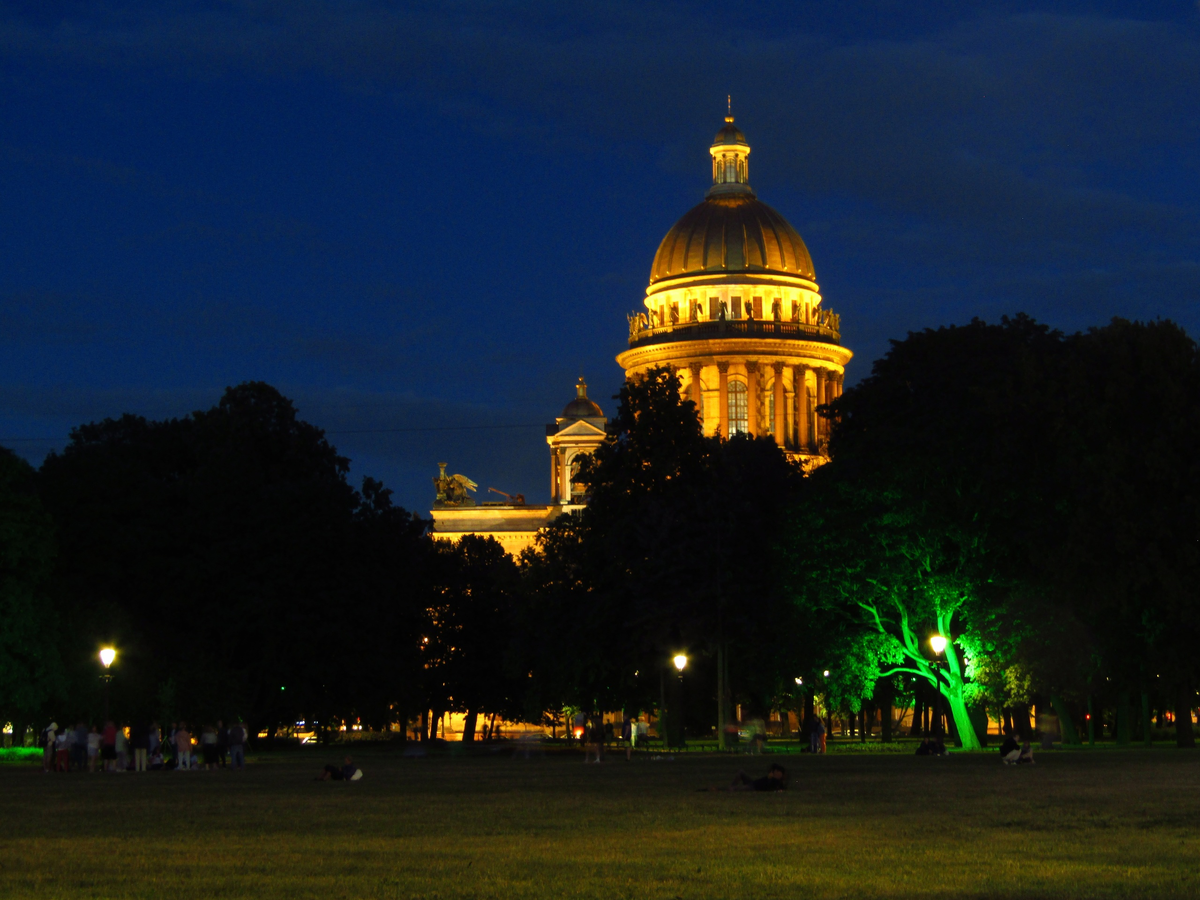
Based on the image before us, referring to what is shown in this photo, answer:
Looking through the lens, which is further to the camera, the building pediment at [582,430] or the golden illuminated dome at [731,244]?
the building pediment at [582,430]

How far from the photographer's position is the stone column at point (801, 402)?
420ft

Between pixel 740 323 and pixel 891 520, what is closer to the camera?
pixel 891 520

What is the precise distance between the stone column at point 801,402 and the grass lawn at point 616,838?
89964 millimetres

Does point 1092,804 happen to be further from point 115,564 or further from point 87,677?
point 115,564

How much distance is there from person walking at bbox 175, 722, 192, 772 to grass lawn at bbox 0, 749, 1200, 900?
33.4 feet

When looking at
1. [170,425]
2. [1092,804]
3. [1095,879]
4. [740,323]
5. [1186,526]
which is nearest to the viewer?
[1095,879]

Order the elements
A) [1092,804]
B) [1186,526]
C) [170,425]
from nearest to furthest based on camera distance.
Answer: [1092,804], [1186,526], [170,425]

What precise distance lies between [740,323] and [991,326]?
227 ft

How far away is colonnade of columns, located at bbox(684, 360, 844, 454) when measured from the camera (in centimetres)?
12812

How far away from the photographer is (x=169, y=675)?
62.0 m

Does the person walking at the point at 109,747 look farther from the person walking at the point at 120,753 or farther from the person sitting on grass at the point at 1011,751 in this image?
the person sitting on grass at the point at 1011,751

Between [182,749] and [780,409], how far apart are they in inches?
3332

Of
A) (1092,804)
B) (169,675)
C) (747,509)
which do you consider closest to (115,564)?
(169,675)

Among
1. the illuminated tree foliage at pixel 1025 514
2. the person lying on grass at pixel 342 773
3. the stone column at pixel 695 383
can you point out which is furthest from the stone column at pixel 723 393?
the person lying on grass at pixel 342 773
